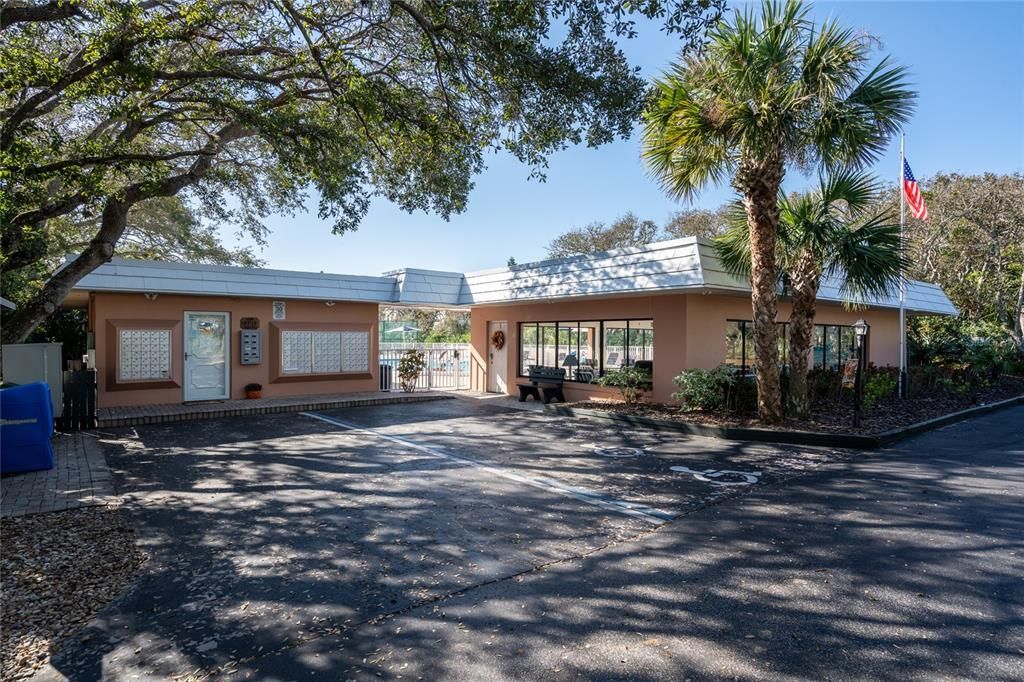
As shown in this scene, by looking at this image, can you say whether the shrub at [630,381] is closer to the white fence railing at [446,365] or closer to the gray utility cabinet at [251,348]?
the white fence railing at [446,365]

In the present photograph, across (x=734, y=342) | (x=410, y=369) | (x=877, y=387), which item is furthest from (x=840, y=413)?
(x=410, y=369)

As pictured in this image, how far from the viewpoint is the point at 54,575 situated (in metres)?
3.92

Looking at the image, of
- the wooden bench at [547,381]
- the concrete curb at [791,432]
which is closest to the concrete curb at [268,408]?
the wooden bench at [547,381]

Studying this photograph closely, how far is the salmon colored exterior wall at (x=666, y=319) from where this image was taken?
12094 millimetres

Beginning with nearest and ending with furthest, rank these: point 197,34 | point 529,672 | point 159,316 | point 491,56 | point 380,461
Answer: point 529,672 → point 197,34 → point 491,56 → point 380,461 → point 159,316

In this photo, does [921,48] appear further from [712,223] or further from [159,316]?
[712,223]

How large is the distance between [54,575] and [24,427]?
3898 millimetres

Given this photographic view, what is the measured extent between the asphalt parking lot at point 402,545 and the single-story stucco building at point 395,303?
12.7 ft

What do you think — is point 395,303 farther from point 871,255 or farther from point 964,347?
point 964,347

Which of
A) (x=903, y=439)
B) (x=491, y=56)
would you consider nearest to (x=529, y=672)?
(x=491, y=56)

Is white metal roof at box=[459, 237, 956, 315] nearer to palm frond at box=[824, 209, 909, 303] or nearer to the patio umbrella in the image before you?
palm frond at box=[824, 209, 909, 303]

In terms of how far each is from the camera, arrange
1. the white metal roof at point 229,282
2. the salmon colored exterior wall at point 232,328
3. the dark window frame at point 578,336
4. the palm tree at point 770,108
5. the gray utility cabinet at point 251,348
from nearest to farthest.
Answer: the palm tree at point 770,108, the white metal roof at point 229,282, the salmon colored exterior wall at point 232,328, the dark window frame at point 578,336, the gray utility cabinet at point 251,348

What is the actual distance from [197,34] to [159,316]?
8.32 metres

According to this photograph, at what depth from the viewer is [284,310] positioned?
1442 centimetres
